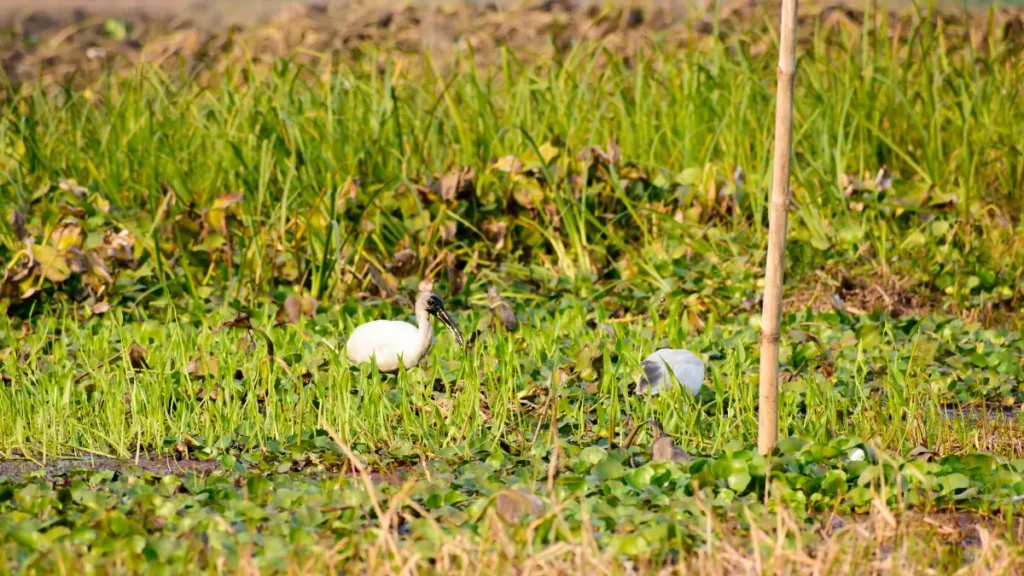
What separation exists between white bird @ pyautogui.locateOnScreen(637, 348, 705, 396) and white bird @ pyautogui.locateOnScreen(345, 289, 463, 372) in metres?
0.74

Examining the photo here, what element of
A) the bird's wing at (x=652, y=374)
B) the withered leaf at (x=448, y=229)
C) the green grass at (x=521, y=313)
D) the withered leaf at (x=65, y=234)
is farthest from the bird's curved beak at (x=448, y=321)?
the withered leaf at (x=65, y=234)

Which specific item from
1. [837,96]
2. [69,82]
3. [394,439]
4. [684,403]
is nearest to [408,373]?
[394,439]

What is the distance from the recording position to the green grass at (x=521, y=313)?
293 centimetres

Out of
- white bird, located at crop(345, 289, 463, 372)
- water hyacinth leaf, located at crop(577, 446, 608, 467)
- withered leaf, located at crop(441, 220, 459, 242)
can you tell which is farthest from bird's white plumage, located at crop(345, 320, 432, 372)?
withered leaf, located at crop(441, 220, 459, 242)

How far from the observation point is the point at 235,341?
468 cm

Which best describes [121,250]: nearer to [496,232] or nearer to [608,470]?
[496,232]

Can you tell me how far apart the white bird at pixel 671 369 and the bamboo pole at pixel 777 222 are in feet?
2.25

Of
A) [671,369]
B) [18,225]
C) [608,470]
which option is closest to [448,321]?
[671,369]

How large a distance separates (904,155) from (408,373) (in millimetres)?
2876

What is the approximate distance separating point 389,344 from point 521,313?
1.04m

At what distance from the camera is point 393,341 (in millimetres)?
4270

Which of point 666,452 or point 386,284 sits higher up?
point 666,452

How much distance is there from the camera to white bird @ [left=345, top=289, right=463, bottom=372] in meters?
4.25

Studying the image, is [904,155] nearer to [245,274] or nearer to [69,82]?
[245,274]
